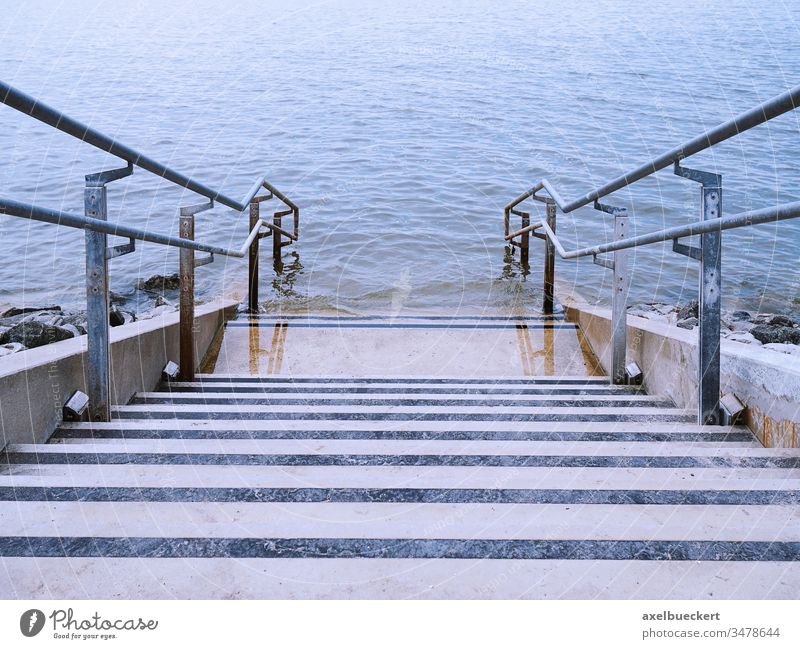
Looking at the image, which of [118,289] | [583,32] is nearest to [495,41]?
[583,32]

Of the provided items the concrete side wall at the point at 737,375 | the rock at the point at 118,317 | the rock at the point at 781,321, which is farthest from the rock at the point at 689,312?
the rock at the point at 118,317

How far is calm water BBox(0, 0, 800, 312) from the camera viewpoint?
8375mm

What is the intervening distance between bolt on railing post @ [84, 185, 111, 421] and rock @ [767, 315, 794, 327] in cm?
600

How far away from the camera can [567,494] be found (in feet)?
6.04

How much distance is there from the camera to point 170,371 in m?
3.75

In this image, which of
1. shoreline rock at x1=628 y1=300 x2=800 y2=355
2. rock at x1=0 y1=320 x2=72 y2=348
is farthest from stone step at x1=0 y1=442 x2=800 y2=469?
shoreline rock at x1=628 y1=300 x2=800 y2=355

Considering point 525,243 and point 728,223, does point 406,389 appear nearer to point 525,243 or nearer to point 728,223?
point 728,223

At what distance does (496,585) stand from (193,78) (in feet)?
93.2

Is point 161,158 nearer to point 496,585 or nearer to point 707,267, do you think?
point 707,267

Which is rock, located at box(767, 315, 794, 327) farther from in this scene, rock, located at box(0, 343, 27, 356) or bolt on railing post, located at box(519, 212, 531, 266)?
rock, located at box(0, 343, 27, 356)

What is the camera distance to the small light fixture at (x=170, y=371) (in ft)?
12.2

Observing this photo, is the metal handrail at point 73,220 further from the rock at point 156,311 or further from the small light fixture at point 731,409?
the rock at point 156,311

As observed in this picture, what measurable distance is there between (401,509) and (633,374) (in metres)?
2.14

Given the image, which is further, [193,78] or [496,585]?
[193,78]
